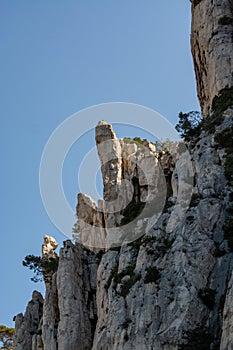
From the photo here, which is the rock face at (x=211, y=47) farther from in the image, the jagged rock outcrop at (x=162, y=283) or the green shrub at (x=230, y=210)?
the green shrub at (x=230, y=210)

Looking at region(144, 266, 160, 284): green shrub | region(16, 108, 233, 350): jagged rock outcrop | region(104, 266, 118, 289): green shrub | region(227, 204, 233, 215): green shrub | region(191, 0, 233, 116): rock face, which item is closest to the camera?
region(16, 108, 233, 350): jagged rock outcrop

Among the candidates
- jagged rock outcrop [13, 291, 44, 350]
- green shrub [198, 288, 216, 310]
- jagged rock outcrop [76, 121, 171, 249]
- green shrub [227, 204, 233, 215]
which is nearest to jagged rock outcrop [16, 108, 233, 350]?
green shrub [198, 288, 216, 310]

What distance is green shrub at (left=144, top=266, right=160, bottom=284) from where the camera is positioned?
4781cm

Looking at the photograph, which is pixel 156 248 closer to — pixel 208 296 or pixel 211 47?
pixel 208 296

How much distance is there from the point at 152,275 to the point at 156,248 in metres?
3.05

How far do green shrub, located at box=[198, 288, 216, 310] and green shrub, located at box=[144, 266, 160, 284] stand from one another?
15.9 ft

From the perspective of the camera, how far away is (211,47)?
2731 inches

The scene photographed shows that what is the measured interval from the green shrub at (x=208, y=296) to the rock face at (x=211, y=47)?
27257mm

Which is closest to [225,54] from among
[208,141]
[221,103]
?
[221,103]

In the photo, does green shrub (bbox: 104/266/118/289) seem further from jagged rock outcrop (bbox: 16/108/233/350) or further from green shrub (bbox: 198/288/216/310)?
green shrub (bbox: 198/288/216/310)

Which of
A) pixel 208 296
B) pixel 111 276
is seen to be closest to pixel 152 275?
pixel 208 296

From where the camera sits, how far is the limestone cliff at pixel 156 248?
44.1 meters

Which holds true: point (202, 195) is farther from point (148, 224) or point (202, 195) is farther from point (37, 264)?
point (37, 264)

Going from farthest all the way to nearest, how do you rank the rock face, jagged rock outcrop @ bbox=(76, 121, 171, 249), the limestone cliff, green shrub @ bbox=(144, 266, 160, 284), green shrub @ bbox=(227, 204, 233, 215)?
jagged rock outcrop @ bbox=(76, 121, 171, 249) < the rock face < green shrub @ bbox=(227, 204, 233, 215) < green shrub @ bbox=(144, 266, 160, 284) < the limestone cliff
